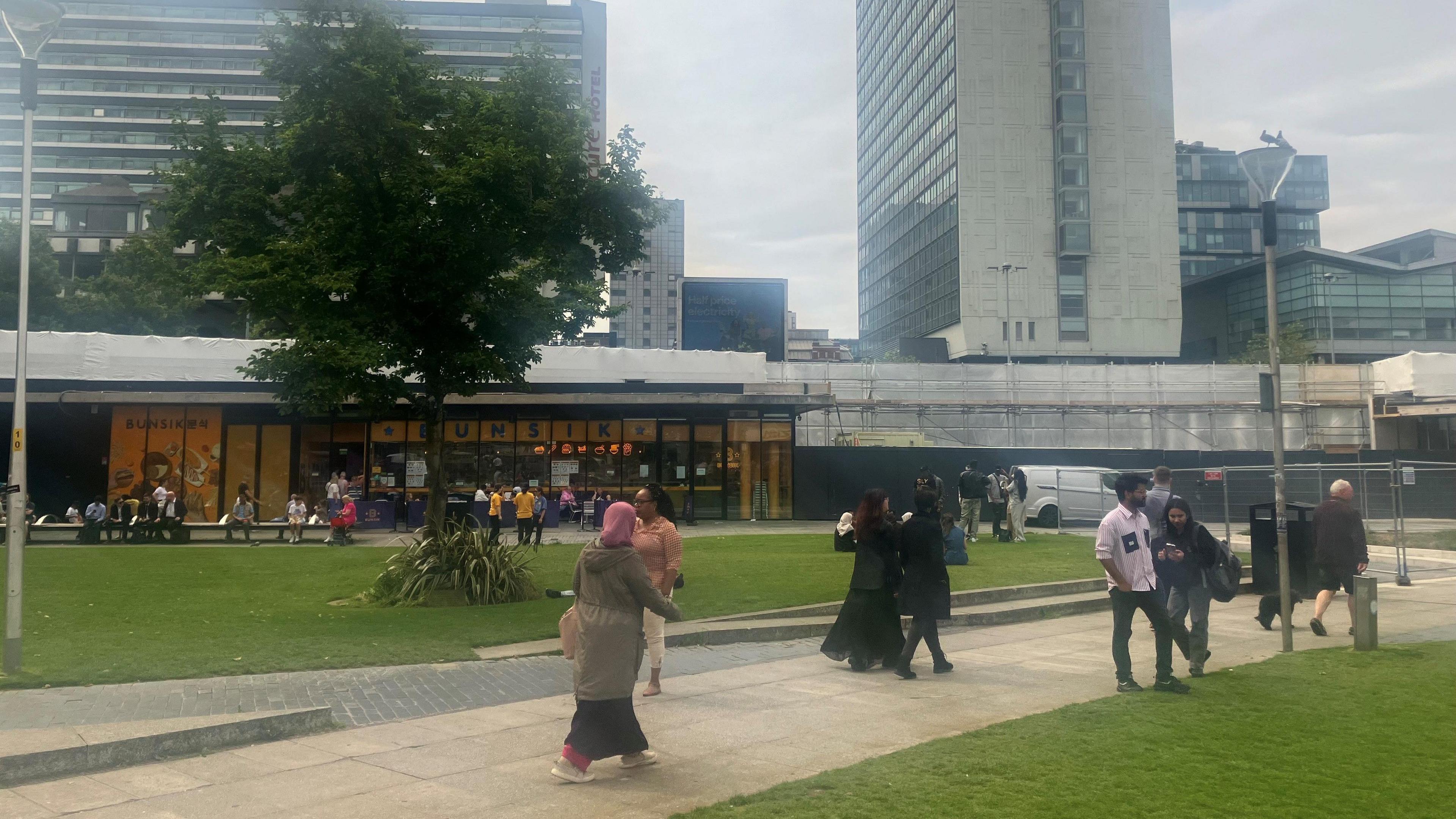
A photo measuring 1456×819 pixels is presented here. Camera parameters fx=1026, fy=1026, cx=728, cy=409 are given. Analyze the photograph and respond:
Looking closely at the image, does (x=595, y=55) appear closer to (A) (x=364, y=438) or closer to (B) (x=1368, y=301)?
(B) (x=1368, y=301)

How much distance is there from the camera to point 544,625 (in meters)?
11.6

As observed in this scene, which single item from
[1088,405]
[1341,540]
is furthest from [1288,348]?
[1341,540]

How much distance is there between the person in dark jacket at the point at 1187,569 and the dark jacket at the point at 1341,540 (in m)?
2.74

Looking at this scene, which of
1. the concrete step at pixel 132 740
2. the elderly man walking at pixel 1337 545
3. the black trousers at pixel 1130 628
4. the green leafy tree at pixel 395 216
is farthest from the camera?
the green leafy tree at pixel 395 216

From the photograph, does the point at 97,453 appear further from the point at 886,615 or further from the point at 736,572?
the point at 886,615

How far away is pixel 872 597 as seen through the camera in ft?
30.6

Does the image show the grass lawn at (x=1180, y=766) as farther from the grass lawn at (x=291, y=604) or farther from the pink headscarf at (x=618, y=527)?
the grass lawn at (x=291, y=604)

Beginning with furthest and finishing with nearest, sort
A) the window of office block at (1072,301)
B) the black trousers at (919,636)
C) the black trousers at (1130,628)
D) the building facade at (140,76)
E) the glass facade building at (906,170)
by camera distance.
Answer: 1. the building facade at (140,76)
2. the glass facade building at (906,170)
3. the window of office block at (1072,301)
4. the black trousers at (919,636)
5. the black trousers at (1130,628)

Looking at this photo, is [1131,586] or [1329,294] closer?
[1131,586]

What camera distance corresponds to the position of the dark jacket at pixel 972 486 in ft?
71.1

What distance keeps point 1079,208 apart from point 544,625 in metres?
69.2

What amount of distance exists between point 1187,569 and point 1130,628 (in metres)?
1.57

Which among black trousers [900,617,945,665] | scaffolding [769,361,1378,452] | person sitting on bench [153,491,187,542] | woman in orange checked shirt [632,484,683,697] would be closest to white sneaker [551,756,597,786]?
woman in orange checked shirt [632,484,683,697]

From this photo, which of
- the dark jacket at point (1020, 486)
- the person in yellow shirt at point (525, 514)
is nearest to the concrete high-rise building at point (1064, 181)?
the dark jacket at point (1020, 486)
